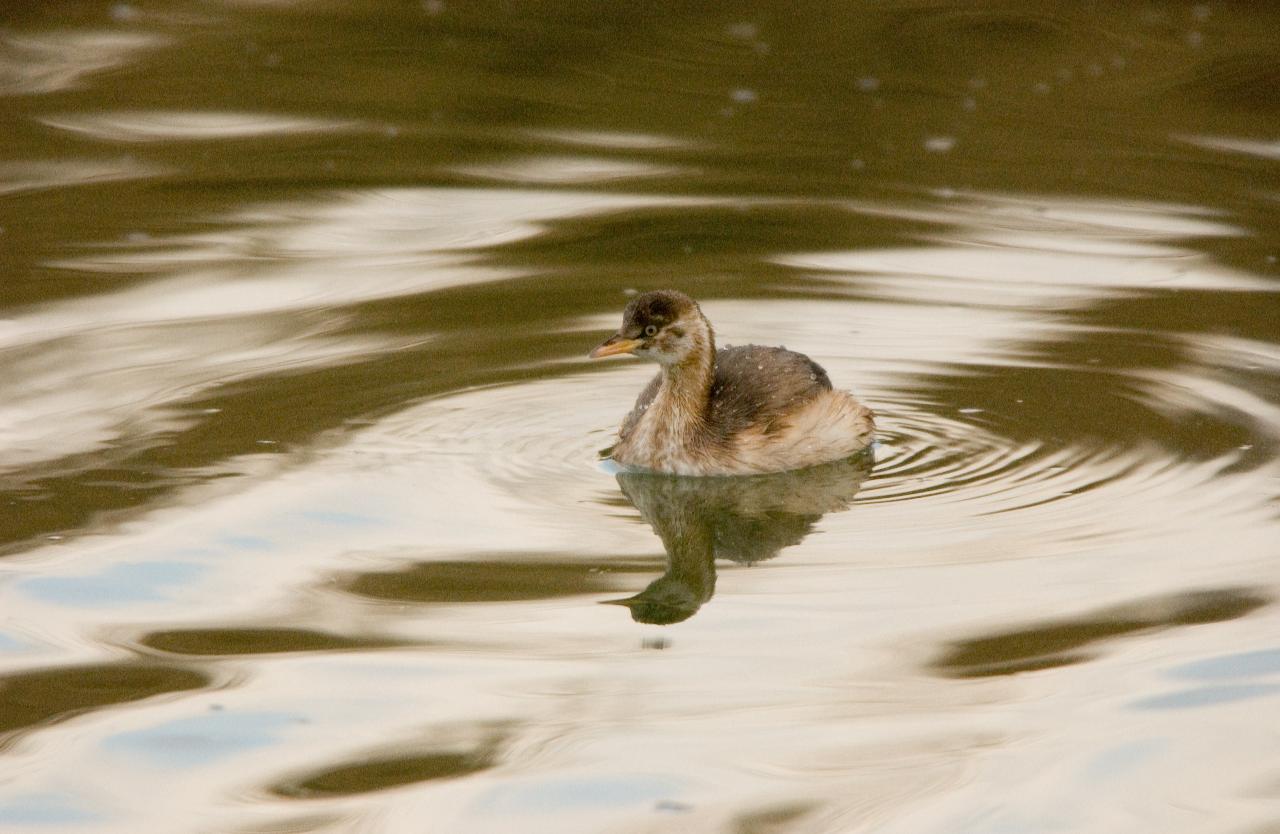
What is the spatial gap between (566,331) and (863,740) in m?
4.73

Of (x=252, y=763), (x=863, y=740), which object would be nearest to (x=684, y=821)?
(x=863, y=740)

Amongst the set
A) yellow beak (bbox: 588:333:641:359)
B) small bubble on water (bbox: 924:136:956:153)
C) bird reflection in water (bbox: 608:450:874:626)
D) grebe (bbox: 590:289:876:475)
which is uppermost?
small bubble on water (bbox: 924:136:956:153)

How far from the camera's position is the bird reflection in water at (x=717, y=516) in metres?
7.26

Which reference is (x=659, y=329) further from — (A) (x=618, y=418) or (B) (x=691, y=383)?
(A) (x=618, y=418)

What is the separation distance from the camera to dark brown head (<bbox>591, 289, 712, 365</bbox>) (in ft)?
28.5

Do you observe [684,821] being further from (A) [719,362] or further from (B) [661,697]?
(A) [719,362]

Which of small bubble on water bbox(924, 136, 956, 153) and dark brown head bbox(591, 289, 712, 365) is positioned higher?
small bubble on water bbox(924, 136, 956, 153)

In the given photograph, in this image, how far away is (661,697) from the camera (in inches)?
249

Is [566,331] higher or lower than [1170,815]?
higher

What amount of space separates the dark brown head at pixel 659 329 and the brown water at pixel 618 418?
548 millimetres

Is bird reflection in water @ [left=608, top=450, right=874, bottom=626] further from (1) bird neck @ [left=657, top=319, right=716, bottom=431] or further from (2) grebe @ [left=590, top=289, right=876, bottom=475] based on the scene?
(1) bird neck @ [left=657, top=319, right=716, bottom=431]

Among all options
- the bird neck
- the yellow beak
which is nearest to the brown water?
the bird neck

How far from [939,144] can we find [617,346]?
209 inches

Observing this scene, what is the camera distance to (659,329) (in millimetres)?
8758
